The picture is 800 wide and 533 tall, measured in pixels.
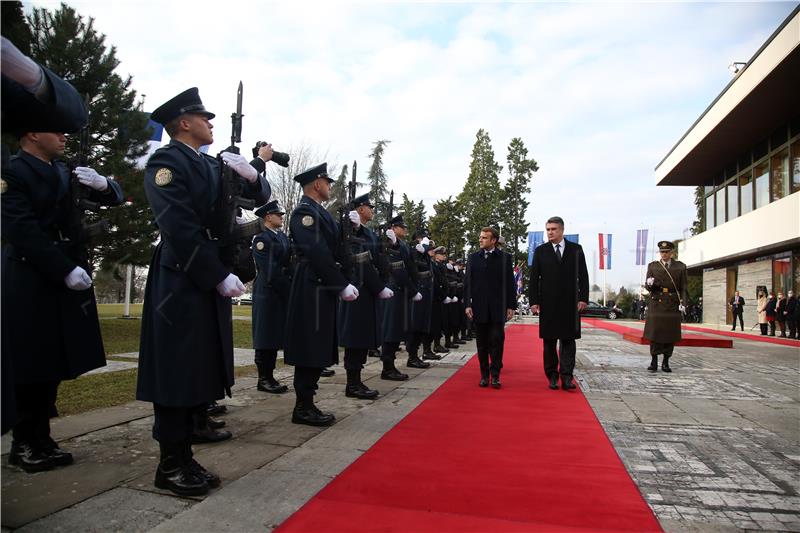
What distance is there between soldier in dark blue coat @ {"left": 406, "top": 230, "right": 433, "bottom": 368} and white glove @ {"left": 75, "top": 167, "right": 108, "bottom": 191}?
15.7 feet

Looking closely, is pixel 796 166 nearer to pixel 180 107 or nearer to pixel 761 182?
pixel 761 182

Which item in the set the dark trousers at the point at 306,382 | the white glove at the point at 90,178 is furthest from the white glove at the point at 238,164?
the dark trousers at the point at 306,382

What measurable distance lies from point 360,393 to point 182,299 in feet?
9.94

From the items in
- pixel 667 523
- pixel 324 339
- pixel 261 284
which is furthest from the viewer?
pixel 261 284

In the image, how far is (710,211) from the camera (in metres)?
31.3

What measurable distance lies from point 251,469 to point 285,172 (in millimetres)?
23810

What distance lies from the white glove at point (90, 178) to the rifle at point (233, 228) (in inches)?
35.4

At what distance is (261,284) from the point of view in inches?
245

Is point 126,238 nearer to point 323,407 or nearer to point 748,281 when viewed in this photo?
point 323,407

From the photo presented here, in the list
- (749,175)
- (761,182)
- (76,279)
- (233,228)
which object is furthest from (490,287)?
(749,175)

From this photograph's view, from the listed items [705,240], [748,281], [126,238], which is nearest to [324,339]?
[126,238]

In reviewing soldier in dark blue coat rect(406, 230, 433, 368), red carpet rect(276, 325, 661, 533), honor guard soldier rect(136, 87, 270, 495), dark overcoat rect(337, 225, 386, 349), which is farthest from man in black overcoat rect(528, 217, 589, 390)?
honor guard soldier rect(136, 87, 270, 495)

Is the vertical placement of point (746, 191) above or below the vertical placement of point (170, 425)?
above

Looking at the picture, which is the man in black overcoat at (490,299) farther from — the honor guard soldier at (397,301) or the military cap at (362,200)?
the military cap at (362,200)
